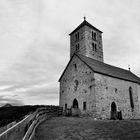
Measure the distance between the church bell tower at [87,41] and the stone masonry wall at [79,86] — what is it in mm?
5148

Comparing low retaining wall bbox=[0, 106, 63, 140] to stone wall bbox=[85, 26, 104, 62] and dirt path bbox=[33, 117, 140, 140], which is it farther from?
stone wall bbox=[85, 26, 104, 62]

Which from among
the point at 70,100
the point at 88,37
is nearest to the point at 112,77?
the point at 70,100

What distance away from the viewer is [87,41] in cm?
2970

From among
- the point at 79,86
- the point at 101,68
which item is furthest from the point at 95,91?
the point at 101,68

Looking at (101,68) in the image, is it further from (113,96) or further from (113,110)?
(113,110)

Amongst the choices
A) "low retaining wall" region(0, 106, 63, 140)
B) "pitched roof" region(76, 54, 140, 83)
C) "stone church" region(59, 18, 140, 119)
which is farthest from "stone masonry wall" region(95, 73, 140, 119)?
"low retaining wall" region(0, 106, 63, 140)

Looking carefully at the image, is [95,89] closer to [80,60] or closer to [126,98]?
[80,60]

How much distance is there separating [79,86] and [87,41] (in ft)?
32.7

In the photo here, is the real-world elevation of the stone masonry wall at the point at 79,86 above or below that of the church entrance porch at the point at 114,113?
above

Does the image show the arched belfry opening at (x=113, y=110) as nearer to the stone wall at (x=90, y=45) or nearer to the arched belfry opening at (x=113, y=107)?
the arched belfry opening at (x=113, y=107)

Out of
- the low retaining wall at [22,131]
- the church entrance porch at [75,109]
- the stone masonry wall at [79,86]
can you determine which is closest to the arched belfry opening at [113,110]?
the stone masonry wall at [79,86]

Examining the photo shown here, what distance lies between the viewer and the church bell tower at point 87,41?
29.5 metres

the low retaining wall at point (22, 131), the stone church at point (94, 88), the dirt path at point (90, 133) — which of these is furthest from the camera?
the stone church at point (94, 88)

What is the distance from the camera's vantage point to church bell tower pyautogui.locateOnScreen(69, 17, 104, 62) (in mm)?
29522
